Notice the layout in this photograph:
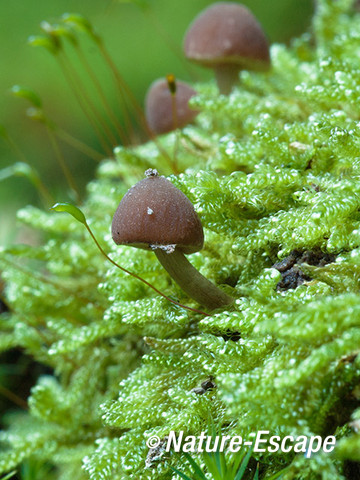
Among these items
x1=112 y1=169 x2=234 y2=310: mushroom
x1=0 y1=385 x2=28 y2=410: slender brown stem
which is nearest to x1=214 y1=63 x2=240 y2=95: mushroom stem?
x1=112 y1=169 x2=234 y2=310: mushroom

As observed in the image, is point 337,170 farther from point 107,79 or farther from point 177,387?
point 107,79

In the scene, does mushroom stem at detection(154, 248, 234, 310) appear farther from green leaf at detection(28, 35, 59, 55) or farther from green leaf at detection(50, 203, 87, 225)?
green leaf at detection(28, 35, 59, 55)

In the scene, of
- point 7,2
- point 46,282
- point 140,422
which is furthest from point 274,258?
point 7,2

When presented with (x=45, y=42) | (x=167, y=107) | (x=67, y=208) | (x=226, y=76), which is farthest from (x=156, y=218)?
Result: (x=226, y=76)

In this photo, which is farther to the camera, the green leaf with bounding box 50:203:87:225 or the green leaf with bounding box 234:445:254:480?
the green leaf with bounding box 50:203:87:225

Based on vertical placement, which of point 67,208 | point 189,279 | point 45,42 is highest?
point 45,42

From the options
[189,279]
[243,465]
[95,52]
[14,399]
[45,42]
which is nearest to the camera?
[243,465]

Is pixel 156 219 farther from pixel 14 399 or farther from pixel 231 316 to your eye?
pixel 14 399
